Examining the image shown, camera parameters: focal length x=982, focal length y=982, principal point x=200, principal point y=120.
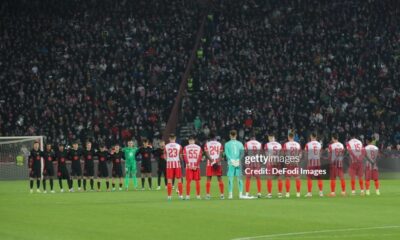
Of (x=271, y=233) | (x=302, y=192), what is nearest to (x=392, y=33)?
(x=302, y=192)

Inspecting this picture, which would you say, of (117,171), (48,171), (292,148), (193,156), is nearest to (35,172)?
(48,171)

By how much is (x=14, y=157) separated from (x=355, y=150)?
61.1ft

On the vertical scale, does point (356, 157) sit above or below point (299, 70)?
below

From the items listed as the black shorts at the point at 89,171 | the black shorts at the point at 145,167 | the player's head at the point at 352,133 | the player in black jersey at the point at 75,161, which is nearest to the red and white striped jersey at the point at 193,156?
the black shorts at the point at 145,167

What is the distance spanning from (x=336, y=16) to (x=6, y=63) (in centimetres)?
2072

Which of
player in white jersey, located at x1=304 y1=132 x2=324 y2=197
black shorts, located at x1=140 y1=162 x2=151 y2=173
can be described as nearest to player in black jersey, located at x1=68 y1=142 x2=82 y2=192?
black shorts, located at x1=140 y1=162 x2=151 y2=173

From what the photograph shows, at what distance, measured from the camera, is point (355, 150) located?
110ft

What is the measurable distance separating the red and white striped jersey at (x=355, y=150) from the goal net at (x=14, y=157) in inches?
653

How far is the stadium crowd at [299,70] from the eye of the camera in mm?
53094

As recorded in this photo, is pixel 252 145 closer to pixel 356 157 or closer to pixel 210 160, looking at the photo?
pixel 210 160

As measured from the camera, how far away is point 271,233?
65.1ft

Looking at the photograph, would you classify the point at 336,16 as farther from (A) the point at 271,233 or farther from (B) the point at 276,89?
(A) the point at 271,233

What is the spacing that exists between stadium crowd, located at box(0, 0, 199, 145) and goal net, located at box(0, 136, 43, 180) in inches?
152

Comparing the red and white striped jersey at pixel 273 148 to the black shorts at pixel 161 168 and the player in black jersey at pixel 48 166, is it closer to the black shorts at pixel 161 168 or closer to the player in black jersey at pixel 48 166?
the black shorts at pixel 161 168
